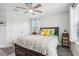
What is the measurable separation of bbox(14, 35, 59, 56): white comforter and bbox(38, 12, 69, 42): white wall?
0.64ft

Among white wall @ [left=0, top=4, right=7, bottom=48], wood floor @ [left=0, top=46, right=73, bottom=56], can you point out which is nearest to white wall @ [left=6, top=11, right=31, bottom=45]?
white wall @ [left=0, top=4, right=7, bottom=48]

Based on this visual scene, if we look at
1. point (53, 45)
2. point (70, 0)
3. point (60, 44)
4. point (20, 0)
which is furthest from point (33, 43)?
point (70, 0)

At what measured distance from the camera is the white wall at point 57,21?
1.43 m

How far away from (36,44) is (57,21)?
522 mm

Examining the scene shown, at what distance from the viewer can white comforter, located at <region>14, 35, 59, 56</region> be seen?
140 cm

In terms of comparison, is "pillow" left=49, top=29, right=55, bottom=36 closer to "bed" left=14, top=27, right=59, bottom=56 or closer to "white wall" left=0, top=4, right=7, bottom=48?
"bed" left=14, top=27, right=59, bottom=56

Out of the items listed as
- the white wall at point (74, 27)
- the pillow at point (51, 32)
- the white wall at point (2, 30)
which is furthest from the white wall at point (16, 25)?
the white wall at point (74, 27)

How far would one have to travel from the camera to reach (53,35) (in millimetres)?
1482

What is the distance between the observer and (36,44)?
4.80 feet

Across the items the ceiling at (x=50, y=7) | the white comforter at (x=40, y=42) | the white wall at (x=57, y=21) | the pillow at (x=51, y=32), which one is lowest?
the white comforter at (x=40, y=42)

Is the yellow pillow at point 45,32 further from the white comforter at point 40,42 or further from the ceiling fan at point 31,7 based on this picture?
the ceiling fan at point 31,7

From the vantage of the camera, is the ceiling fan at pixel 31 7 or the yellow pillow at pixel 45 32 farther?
the yellow pillow at pixel 45 32

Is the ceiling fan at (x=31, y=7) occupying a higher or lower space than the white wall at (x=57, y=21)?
higher

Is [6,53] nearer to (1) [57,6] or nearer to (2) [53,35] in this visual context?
(2) [53,35]
